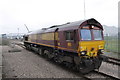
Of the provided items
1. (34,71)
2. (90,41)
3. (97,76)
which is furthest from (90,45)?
(34,71)

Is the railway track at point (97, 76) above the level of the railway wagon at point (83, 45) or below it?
below

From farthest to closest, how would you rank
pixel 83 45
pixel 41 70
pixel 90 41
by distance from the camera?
pixel 41 70, pixel 90 41, pixel 83 45

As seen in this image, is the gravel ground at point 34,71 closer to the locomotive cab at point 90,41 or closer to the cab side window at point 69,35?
the locomotive cab at point 90,41

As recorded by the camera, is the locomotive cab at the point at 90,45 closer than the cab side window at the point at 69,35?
Yes

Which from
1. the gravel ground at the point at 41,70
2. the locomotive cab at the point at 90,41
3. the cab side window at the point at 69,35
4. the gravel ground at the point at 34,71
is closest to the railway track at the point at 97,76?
the gravel ground at the point at 41,70

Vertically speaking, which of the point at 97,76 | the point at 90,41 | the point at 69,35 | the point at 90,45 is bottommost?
the point at 97,76

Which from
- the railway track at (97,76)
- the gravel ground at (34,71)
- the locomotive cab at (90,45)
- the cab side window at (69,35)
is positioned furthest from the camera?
the cab side window at (69,35)

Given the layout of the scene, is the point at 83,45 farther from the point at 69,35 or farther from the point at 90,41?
the point at 69,35

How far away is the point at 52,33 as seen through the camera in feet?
35.6

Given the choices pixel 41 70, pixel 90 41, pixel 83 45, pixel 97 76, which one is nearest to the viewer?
pixel 83 45

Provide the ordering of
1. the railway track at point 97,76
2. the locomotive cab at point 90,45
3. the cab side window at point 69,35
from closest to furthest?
1. the railway track at point 97,76
2. the locomotive cab at point 90,45
3. the cab side window at point 69,35

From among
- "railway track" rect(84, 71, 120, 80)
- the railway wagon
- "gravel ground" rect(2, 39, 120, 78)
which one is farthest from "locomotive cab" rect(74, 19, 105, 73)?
"gravel ground" rect(2, 39, 120, 78)

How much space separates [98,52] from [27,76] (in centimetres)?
530

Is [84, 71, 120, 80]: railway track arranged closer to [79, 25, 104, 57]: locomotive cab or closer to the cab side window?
[79, 25, 104, 57]: locomotive cab
